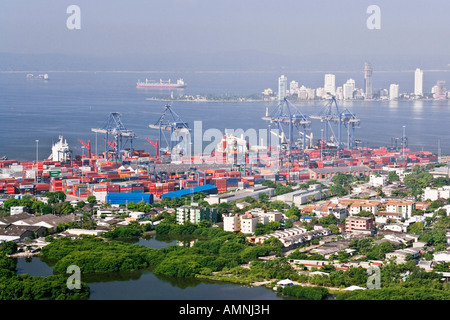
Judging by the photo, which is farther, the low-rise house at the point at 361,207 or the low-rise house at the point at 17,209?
the low-rise house at the point at 17,209

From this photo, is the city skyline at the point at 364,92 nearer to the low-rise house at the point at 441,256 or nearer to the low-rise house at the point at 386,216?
the low-rise house at the point at 386,216

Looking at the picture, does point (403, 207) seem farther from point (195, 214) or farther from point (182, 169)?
point (182, 169)

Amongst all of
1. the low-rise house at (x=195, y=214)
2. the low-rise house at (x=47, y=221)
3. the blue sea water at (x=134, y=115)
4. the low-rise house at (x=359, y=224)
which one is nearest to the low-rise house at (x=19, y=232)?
the low-rise house at (x=47, y=221)

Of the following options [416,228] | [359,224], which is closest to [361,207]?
[359,224]

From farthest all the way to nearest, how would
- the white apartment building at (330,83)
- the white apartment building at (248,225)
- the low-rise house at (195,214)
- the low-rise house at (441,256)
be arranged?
the white apartment building at (330,83), the low-rise house at (195,214), the white apartment building at (248,225), the low-rise house at (441,256)

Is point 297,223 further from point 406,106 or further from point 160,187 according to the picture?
point 406,106
